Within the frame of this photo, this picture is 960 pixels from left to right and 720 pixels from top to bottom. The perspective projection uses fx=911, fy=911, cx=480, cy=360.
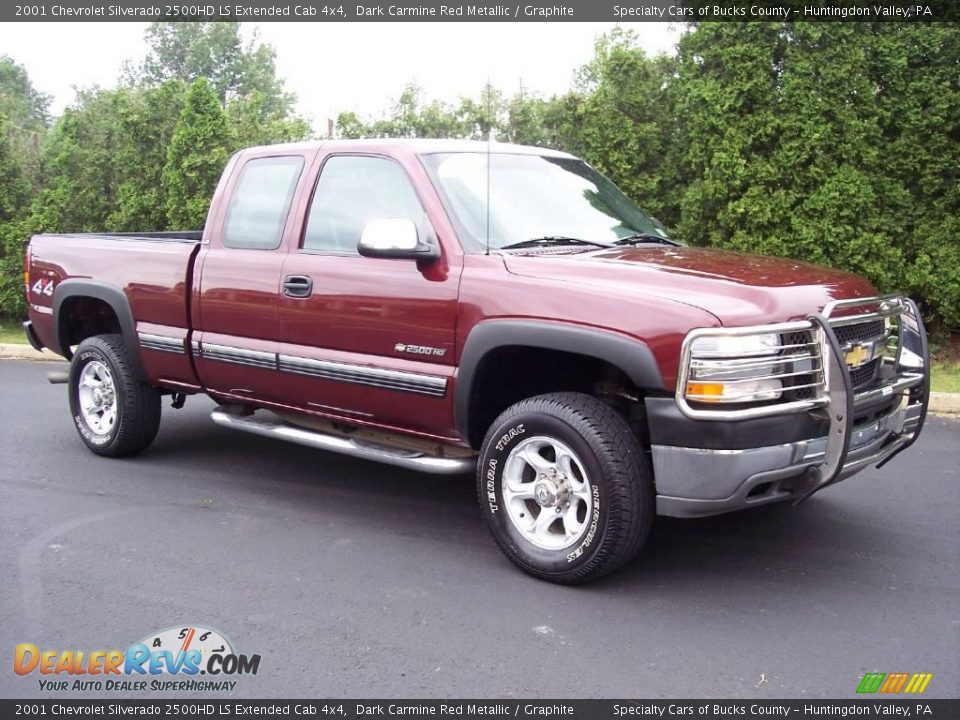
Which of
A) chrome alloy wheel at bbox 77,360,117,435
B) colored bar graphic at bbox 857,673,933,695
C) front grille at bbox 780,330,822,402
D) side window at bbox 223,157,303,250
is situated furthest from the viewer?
chrome alloy wheel at bbox 77,360,117,435

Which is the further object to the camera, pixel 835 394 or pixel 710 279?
pixel 710 279

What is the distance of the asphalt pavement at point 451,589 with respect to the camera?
10.7ft

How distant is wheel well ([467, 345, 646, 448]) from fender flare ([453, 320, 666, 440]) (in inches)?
1.8

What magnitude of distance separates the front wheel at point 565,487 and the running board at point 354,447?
0.92 ft

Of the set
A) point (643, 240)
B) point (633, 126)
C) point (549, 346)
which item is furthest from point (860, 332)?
point (633, 126)

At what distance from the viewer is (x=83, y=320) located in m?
6.58

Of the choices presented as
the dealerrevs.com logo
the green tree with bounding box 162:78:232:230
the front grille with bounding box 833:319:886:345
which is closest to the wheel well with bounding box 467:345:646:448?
the front grille with bounding box 833:319:886:345

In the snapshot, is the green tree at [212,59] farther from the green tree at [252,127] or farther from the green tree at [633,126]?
the green tree at [633,126]

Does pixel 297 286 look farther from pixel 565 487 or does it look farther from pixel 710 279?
pixel 710 279

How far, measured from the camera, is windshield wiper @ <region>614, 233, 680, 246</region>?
4786 millimetres

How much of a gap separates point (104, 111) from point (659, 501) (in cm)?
1209

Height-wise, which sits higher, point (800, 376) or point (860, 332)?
point (860, 332)

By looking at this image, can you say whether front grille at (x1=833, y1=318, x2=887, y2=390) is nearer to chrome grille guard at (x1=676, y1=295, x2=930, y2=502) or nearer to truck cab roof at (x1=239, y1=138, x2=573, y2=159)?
chrome grille guard at (x1=676, y1=295, x2=930, y2=502)

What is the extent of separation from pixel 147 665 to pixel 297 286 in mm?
2152
